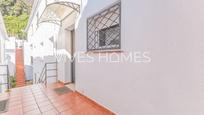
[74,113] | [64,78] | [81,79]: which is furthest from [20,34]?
[74,113]

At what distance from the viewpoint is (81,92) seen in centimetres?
454

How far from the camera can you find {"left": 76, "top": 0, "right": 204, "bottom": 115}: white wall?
5.51 ft

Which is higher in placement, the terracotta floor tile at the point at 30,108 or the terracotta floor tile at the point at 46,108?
the terracotta floor tile at the point at 30,108

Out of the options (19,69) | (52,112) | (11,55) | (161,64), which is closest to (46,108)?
(52,112)

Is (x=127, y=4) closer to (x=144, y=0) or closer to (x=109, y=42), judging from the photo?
(x=144, y=0)

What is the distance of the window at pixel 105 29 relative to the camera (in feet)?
10.3

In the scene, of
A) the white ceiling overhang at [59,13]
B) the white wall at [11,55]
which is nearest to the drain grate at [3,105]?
the white ceiling overhang at [59,13]

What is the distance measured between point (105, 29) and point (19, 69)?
1225cm

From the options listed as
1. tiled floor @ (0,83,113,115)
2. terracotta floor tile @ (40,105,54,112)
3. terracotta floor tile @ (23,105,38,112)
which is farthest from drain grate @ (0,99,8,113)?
terracotta floor tile @ (40,105,54,112)

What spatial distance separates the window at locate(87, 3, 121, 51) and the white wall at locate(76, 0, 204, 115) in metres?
0.26

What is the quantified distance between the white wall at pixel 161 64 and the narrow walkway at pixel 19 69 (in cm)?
1185

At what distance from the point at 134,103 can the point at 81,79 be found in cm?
229

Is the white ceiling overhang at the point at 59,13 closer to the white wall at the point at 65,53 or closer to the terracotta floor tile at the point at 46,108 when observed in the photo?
the white wall at the point at 65,53

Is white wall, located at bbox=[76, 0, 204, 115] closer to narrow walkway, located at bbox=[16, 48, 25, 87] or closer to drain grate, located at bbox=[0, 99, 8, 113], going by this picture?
drain grate, located at bbox=[0, 99, 8, 113]
